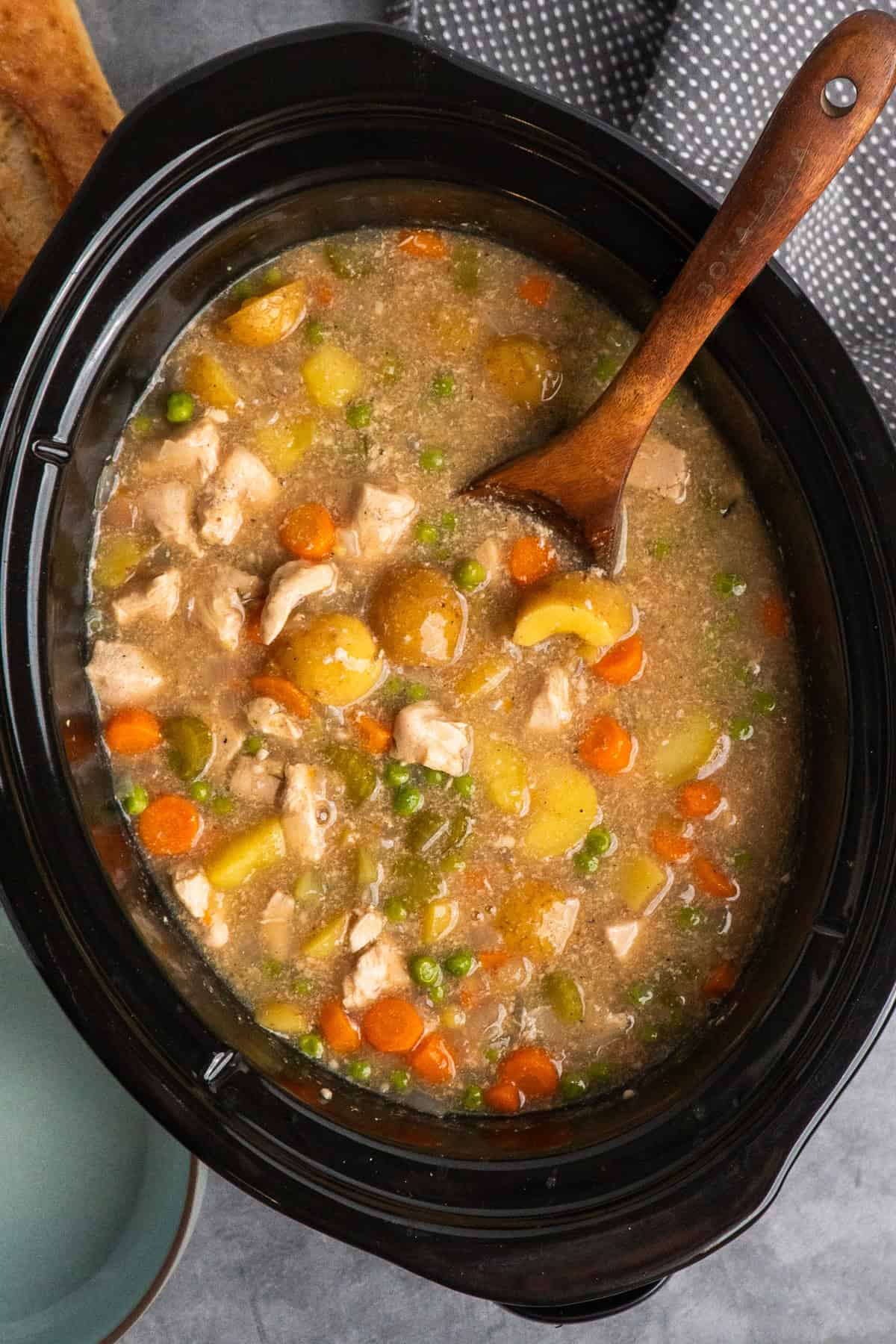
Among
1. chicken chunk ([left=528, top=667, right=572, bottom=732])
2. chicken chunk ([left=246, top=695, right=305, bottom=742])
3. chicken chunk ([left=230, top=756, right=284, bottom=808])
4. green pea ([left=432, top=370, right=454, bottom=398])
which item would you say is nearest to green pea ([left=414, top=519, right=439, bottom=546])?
green pea ([left=432, top=370, right=454, bottom=398])

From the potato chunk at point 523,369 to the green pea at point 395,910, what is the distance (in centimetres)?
120

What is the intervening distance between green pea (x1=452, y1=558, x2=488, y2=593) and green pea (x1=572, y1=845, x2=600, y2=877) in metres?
0.67

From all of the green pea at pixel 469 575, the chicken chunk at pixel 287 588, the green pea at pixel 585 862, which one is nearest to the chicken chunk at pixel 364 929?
the green pea at pixel 585 862

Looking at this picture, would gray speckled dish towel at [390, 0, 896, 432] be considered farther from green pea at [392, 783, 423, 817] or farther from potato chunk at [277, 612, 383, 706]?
green pea at [392, 783, 423, 817]

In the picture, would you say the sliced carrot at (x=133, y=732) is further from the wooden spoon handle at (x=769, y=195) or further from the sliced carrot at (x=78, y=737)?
the wooden spoon handle at (x=769, y=195)

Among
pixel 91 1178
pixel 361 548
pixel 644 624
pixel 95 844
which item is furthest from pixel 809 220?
pixel 91 1178

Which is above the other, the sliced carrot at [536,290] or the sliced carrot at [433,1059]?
the sliced carrot at [536,290]

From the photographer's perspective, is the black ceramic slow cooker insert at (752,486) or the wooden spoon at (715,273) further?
the black ceramic slow cooker insert at (752,486)

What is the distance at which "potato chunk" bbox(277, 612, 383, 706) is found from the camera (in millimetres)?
2674

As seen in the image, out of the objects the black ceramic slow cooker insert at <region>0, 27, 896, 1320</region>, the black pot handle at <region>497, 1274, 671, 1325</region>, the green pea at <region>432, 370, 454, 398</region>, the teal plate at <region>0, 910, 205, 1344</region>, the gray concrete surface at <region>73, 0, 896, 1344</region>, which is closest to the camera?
the black ceramic slow cooker insert at <region>0, 27, 896, 1320</region>

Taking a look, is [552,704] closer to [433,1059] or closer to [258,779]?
[258,779]

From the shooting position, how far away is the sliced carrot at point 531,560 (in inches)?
108

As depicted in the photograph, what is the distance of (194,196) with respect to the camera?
251 centimetres

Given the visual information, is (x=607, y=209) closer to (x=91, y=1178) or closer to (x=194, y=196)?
(x=194, y=196)
